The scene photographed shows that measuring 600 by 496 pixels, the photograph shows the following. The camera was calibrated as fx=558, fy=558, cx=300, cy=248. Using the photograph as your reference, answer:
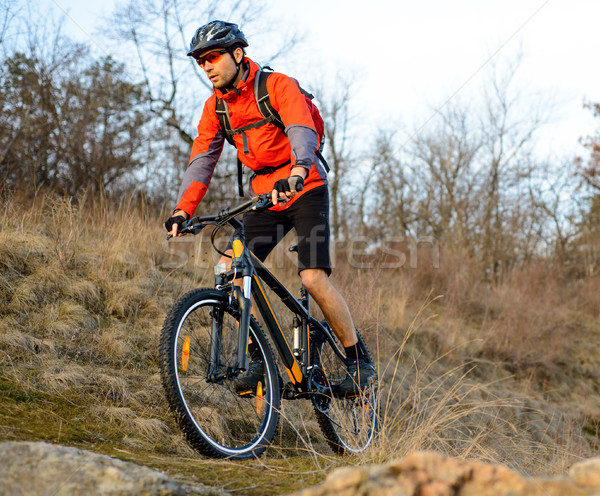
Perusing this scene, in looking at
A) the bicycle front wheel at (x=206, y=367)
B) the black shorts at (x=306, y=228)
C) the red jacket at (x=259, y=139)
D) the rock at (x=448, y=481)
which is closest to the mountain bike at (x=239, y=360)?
the bicycle front wheel at (x=206, y=367)

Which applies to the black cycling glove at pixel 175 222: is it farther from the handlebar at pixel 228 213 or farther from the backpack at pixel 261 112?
the backpack at pixel 261 112

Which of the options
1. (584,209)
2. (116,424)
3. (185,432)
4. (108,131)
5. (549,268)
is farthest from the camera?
(584,209)

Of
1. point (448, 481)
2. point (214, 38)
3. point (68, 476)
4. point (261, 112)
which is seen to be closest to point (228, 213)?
point (261, 112)

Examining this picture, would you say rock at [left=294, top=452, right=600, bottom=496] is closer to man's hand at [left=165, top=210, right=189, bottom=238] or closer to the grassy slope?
the grassy slope

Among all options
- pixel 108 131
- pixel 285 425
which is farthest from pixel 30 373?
pixel 108 131

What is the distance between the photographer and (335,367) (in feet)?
11.9

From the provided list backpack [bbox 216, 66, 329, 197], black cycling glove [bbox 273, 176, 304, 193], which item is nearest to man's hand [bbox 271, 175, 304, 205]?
black cycling glove [bbox 273, 176, 304, 193]

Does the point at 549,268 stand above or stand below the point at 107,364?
above

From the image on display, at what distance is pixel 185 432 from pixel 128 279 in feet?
10.7

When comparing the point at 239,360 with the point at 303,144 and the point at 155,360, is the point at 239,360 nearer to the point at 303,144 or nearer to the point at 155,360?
the point at 303,144

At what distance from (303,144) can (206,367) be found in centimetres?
125

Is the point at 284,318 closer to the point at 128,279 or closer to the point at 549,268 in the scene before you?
the point at 128,279

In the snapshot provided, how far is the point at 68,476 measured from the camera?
162 centimetres

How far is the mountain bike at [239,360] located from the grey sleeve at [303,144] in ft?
1.02
